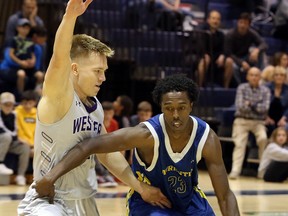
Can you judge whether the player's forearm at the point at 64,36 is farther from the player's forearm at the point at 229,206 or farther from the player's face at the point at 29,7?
the player's face at the point at 29,7

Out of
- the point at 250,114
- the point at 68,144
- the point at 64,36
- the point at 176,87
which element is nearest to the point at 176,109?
the point at 176,87

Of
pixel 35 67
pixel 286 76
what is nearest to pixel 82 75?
pixel 35 67

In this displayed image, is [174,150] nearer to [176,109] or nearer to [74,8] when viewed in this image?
[176,109]

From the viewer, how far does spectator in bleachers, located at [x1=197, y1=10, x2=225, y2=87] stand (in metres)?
12.6

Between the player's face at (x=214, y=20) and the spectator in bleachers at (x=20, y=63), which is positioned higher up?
the player's face at (x=214, y=20)

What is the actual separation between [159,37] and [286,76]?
232cm

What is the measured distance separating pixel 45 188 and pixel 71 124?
1.31 ft

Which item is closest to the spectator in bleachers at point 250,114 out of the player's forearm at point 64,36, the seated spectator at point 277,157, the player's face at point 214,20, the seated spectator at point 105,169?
the seated spectator at point 277,157

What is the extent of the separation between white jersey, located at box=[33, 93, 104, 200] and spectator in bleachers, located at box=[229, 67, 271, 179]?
7048 mm

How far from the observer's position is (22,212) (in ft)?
13.8

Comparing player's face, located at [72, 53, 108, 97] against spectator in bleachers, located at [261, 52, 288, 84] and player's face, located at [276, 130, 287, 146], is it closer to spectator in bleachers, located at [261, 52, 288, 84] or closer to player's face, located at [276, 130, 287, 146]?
player's face, located at [276, 130, 287, 146]

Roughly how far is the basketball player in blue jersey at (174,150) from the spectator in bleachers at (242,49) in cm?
810

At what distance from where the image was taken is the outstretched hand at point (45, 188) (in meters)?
4.09

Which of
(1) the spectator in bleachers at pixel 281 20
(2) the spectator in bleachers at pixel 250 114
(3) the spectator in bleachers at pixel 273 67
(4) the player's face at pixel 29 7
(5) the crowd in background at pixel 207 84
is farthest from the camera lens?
(1) the spectator in bleachers at pixel 281 20
